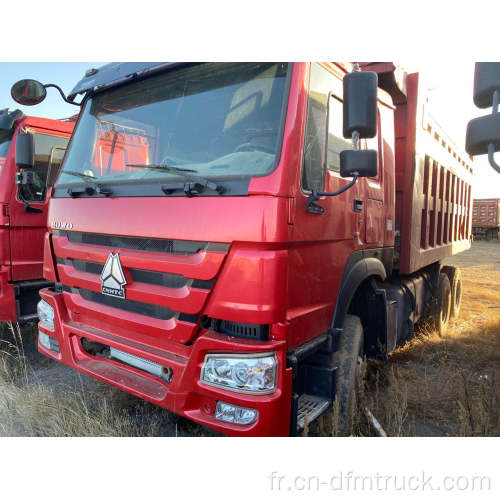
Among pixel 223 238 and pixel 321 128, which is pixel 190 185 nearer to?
pixel 223 238

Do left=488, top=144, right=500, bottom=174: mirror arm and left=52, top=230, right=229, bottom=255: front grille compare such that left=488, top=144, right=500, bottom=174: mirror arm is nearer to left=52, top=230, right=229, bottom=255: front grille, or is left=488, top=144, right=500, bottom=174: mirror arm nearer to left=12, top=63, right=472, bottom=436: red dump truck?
left=12, top=63, right=472, bottom=436: red dump truck

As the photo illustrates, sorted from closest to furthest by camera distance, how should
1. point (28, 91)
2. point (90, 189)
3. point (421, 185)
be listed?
point (90, 189)
point (28, 91)
point (421, 185)

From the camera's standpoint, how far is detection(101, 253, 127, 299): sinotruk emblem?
2.34m

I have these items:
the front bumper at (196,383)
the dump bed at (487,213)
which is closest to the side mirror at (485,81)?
the front bumper at (196,383)

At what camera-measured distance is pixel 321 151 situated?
2.31 meters

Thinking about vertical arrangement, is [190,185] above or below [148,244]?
above

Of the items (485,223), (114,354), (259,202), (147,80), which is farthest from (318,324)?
(485,223)

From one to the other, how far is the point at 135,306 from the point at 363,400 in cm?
174

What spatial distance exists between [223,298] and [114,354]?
0.99 metres

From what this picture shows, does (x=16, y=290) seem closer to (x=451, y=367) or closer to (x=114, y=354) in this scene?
(x=114, y=354)

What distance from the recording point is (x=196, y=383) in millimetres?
2025

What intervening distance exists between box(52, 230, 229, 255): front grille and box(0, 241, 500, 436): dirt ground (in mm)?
1152

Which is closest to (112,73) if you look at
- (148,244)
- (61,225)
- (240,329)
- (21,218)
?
(61,225)

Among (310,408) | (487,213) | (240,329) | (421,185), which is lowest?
(310,408)
